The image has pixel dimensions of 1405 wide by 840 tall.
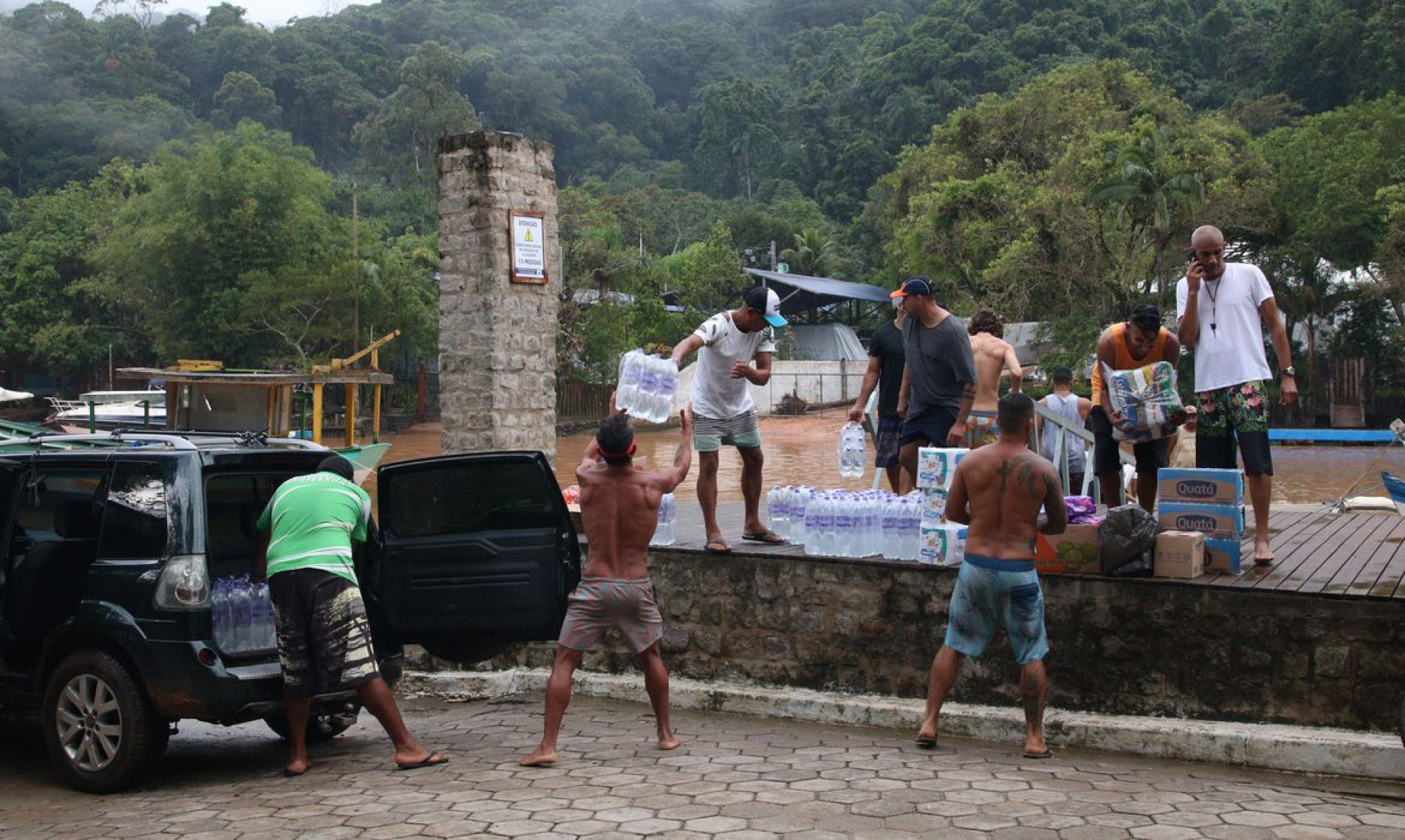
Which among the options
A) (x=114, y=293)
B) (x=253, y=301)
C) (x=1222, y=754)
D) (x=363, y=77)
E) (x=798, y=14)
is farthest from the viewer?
(x=798, y=14)

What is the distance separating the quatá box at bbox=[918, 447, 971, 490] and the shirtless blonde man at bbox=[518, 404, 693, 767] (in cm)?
179

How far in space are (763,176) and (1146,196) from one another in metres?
57.9

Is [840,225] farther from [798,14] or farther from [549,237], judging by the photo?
[798,14]

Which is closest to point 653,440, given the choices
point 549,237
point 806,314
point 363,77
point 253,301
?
point 253,301

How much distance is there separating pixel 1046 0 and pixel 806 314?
2883cm

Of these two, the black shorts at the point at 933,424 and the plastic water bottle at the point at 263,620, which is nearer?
the plastic water bottle at the point at 263,620

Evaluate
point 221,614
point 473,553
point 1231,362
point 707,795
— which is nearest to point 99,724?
point 221,614

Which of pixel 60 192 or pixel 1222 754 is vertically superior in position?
pixel 60 192

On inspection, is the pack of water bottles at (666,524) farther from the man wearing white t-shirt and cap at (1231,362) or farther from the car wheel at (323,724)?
the man wearing white t-shirt and cap at (1231,362)

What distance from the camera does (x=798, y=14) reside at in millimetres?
135500

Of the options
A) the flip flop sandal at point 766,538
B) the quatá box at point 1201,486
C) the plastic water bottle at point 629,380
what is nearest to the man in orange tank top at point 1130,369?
the quatá box at point 1201,486

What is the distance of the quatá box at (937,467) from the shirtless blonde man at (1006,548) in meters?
1.09

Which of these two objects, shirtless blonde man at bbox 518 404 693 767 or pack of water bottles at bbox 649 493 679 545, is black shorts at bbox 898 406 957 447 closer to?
pack of water bottles at bbox 649 493 679 545

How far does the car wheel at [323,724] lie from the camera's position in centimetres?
705
